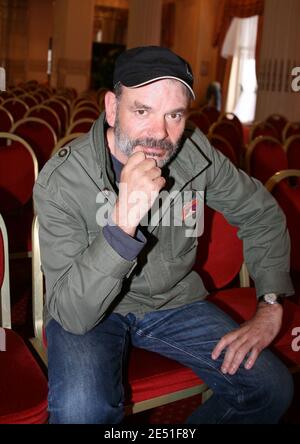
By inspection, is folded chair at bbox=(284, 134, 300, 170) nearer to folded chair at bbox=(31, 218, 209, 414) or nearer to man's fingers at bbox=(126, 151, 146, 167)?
folded chair at bbox=(31, 218, 209, 414)

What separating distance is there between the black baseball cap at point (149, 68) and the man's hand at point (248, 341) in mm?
704

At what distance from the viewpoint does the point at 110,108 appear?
59.7 inches

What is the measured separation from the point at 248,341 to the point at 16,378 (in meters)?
0.65

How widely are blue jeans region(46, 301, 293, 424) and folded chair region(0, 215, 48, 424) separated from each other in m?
0.06

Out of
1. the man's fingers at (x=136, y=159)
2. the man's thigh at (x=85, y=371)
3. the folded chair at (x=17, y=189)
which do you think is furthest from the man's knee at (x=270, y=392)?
the folded chair at (x=17, y=189)

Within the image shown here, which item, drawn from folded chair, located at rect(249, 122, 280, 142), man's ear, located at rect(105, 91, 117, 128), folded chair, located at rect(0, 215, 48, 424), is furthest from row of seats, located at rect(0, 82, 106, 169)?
man's ear, located at rect(105, 91, 117, 128)

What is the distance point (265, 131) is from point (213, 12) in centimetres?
1046

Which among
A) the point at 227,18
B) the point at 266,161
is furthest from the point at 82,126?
the point at 227,18

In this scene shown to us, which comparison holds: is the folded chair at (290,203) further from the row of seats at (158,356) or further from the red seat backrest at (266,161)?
the red seat backrest at (266,161)


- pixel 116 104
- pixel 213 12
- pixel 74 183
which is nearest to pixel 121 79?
pixel 116 104

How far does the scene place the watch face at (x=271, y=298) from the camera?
5.38 feet

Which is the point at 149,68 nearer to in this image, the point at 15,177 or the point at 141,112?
the point at 141,112
